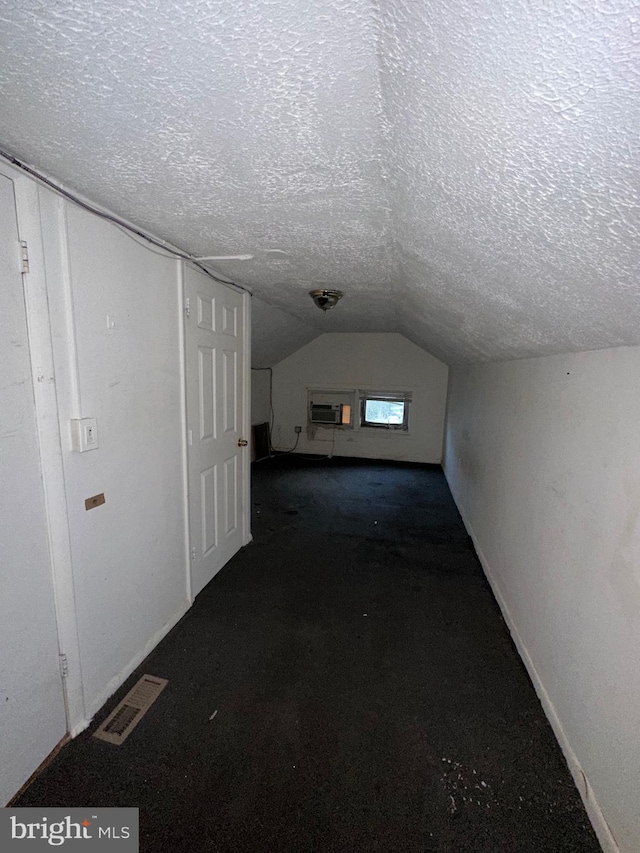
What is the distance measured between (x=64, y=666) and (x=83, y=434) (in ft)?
2.86

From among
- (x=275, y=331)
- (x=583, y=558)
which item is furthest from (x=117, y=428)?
(x=275, y=331)

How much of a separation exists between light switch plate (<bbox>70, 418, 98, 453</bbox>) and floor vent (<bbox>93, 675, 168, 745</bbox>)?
3.64 feet

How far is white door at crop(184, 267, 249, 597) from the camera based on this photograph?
6.95 ft

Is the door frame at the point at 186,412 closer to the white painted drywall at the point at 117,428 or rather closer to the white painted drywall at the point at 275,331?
the white painted drywall at the point at 117,428

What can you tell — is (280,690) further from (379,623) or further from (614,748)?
(614,748)

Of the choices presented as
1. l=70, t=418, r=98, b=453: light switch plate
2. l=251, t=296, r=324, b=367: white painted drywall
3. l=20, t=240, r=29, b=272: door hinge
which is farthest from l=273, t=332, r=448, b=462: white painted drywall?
l=20, t=240, r=29, b=272: door hinge

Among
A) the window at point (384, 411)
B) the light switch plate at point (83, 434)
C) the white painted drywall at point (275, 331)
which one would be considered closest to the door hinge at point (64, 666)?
the light switch plate at point (83, 434)

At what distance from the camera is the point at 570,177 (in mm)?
618

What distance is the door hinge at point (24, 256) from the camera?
1142mm

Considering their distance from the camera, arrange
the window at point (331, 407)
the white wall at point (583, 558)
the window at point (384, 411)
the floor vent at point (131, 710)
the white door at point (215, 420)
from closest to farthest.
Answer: the white wall at point (583, 558), the floor vent at point (131, 710), the white door at point (215, 420), the window at point (384, 411), the window at point (331, 407)

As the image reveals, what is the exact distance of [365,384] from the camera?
583 centimetres

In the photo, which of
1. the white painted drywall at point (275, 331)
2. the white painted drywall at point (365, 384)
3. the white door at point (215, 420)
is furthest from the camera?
the white painted drywall at point (365, 384)

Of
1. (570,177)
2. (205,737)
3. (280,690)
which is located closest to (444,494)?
(280,690)

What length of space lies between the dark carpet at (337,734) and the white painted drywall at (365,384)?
10.9 ft
